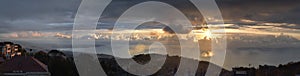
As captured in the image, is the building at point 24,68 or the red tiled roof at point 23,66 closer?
the building at point 24,68

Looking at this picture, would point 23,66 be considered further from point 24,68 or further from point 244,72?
point 244,72

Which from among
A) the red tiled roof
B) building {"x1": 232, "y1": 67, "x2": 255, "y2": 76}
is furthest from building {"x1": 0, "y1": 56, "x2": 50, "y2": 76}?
building {"x1": 232, "y1": 67, "x2": 255, "y2": 76}

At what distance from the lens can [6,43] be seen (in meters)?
59.6

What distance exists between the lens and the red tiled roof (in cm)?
2517

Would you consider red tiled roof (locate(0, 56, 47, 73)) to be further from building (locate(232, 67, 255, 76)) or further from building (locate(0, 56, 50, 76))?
building (locate(232, 67, 255, 76))

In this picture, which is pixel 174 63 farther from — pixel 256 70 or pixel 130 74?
pixel 256 70

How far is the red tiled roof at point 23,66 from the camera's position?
82.6ft

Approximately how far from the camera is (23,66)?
2538 centimetres

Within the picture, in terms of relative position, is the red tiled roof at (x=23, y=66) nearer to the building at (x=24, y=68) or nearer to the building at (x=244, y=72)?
the building at (x=24, y=68)

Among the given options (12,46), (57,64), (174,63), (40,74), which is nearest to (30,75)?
(40,74)

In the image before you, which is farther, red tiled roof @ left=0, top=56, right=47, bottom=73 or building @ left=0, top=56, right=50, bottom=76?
red tiled roof @ left=0, top=56, right=47, bottom=73

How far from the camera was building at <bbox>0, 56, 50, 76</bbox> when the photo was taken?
25.0 metres

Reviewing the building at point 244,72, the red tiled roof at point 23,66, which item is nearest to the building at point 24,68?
the red tiled roof at point 23,66

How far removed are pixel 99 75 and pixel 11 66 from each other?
6.07 meters
